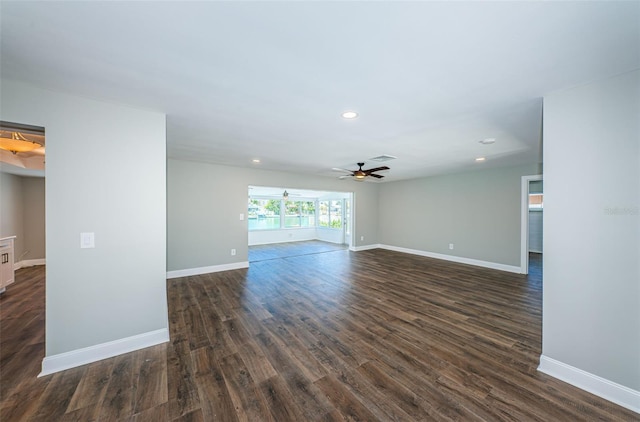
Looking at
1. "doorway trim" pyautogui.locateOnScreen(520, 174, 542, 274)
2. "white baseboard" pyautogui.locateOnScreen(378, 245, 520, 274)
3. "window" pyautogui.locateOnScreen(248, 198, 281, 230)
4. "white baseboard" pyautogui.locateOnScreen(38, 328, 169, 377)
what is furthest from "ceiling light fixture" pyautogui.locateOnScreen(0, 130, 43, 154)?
"doorway trim" pyautogui.locateOnScreen(520, 174, 542, 274)

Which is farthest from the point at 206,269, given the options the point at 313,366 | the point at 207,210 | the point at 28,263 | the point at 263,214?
the point at 263,214

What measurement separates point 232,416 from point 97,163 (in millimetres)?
2445

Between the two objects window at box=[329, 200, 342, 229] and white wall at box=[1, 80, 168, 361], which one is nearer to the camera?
white wall at box=[1, 80, 168, 361]

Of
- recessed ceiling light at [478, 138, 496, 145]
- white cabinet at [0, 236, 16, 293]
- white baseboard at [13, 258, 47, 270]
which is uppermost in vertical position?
recessed ceiling light at [478, 138, 496, 145]

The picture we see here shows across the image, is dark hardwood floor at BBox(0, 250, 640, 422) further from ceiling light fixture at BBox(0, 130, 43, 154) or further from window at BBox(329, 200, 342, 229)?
window at BBox(329, 200, 342, 229)

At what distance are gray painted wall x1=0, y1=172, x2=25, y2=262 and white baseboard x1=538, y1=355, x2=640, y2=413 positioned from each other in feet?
28.3

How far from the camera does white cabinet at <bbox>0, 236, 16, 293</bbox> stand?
3634mm

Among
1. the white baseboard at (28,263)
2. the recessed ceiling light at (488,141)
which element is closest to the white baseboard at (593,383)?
the recessed ceiling light at (488,141)

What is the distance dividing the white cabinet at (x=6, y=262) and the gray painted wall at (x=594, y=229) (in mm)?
7036

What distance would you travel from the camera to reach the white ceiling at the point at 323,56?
1193mm

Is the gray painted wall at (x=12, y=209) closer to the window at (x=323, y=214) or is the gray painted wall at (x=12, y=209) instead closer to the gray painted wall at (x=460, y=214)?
the window at (x=323, y=214)

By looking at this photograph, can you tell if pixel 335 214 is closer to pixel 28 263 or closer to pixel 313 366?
pixel 313 366

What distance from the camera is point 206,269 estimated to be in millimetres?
5137

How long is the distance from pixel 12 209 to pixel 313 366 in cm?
728
